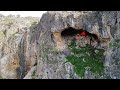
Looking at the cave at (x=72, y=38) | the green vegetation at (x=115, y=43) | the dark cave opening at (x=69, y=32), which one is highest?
the dark cave opening at (x=69, y=32)

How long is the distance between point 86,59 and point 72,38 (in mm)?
3017

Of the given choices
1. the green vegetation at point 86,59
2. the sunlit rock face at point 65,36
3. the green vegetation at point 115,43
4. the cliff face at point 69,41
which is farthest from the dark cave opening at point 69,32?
the green vegetation at point 115,43

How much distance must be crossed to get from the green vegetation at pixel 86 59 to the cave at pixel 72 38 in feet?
1.57

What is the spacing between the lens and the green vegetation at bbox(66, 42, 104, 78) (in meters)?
20.7

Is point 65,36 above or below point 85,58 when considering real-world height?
above

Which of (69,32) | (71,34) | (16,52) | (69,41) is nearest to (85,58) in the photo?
(69,41)

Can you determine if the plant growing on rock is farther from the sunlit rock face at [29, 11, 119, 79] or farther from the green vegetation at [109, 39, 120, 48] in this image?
the green vegetation at [109, 39, 120, 48]

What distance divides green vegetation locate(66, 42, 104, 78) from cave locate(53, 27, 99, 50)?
48 centimetres

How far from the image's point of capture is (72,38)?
2403 cm

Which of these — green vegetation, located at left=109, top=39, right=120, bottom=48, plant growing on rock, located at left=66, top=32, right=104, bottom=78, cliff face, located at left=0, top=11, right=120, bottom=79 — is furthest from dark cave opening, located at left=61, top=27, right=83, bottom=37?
green vegetation, located at left=109, top=39, right=120, bottom=48

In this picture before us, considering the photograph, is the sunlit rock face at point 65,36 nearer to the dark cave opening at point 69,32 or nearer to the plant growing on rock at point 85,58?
the dark cave opening at point 69,32

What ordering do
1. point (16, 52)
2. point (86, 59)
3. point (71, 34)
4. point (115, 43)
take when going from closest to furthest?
point (115, 43)
point (86, 59)
point (71, 34)
point (16, 52)

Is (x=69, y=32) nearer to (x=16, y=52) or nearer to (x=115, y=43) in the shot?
(x=115, y=43)

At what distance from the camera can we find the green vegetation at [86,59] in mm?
20656
